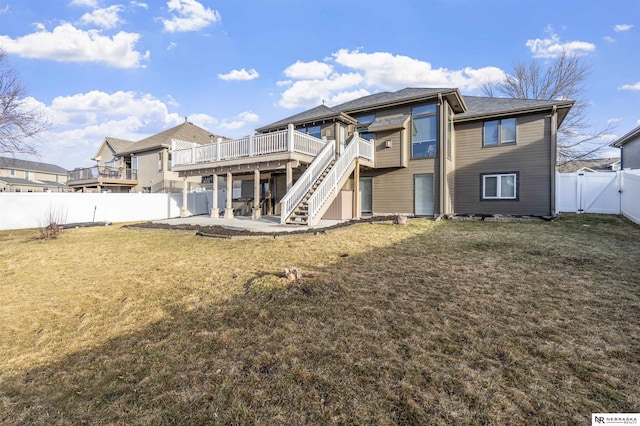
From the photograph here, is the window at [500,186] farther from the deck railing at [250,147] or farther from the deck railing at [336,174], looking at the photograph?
the deck railing at [250,147]

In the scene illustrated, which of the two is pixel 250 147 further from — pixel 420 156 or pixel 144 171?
pixel 144 171

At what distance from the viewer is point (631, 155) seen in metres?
18.0

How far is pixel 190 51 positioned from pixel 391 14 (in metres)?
10.5

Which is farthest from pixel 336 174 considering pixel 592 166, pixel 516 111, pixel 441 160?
pixel 592 166

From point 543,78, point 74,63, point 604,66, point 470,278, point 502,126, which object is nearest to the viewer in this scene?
point 470,278

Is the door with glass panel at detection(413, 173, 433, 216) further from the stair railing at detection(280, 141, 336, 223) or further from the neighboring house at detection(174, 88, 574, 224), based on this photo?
the stair railing at detection(280, 141, 336, 223)

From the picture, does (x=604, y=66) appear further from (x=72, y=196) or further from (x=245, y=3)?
(x=72, y=196)

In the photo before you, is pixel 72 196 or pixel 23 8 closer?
pixel 23 8

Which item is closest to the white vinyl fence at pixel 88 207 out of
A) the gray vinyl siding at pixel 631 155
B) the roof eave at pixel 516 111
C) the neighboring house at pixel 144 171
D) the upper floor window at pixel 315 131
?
the neighboring house at pixel 144 171

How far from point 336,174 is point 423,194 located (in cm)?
496

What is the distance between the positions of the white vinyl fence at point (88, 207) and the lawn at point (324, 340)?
36.2 feet

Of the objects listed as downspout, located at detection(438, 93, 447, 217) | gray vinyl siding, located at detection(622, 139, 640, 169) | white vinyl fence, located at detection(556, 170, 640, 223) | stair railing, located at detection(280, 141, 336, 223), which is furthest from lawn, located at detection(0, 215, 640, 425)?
gray vinyl siding, located at detection(622, 139, 640, 169)

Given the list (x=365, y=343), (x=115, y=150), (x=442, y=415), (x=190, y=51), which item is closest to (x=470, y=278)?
(x=365, y=343)

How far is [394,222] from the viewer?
11.2 meters
